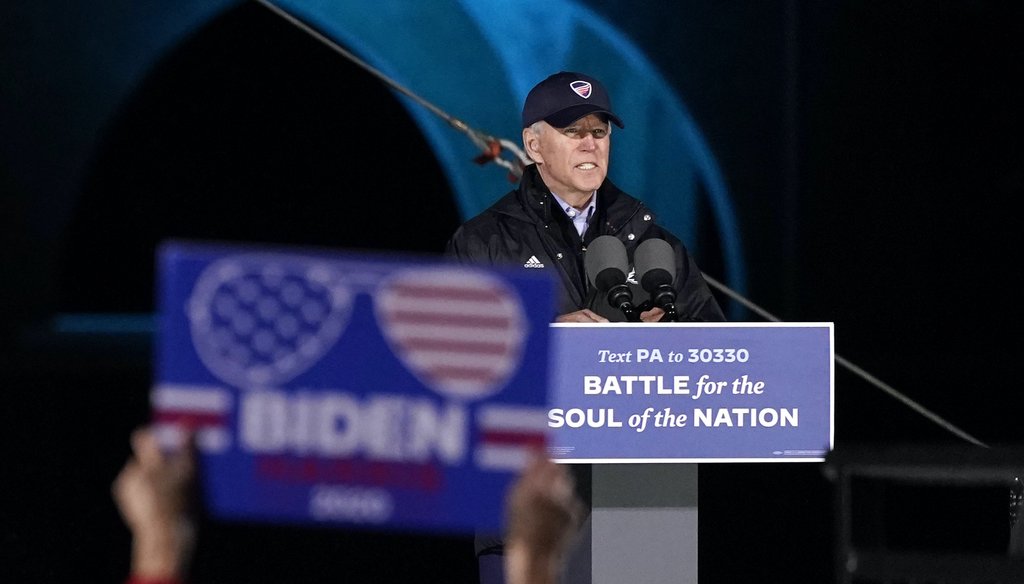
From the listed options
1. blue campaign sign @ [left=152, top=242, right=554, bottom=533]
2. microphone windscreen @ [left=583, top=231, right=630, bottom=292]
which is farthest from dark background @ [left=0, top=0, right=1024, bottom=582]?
blue campaign sign @ [left=152, top=242, right=554, bottom=533]

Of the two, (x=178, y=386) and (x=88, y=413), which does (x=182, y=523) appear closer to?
(x=178, y=386)

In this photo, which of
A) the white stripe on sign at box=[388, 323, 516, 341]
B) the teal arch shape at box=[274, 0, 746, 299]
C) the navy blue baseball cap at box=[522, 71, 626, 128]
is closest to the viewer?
the white stripe on sign at box=[388, 323, 516, 341]

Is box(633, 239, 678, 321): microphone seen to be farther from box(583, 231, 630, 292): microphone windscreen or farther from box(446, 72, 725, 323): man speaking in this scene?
box(446, 72, 725, 323): man speaking

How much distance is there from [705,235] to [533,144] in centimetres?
174

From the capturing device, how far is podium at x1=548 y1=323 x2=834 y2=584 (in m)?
2.82

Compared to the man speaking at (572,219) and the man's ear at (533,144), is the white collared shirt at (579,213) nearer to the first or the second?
the man speaking at (572,219)

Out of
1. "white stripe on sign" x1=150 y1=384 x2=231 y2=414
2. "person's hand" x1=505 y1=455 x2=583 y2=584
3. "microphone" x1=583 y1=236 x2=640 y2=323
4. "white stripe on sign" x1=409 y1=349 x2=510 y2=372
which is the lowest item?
"person's hand" x1=505 y1=455 x2=583 y2=584

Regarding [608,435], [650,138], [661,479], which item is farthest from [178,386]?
[650,138]

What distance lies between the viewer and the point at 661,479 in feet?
10.1

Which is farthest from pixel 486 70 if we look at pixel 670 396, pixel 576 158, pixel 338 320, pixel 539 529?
pixel 539 529

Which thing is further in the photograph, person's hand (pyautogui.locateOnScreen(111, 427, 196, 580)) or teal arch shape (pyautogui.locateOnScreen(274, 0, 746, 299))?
teal arch shape (pyautogui.locateOnScreen(274, 0, 746, 299))

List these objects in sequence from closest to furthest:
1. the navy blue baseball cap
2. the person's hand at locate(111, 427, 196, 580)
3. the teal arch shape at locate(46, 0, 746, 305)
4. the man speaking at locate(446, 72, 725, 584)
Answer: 1. the person's hand at locate(111, 427, 196, 580)
2. the man speaking at locate(446, 72, 725, 584)
3. the navy blue baseball cap
4. the teal arch shape at locate(46, 0, 746, 305)

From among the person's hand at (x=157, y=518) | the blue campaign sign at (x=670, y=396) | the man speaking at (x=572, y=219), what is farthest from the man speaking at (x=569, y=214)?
the person's hand at (x=157, y=518)

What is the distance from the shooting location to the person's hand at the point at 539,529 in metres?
1.36
